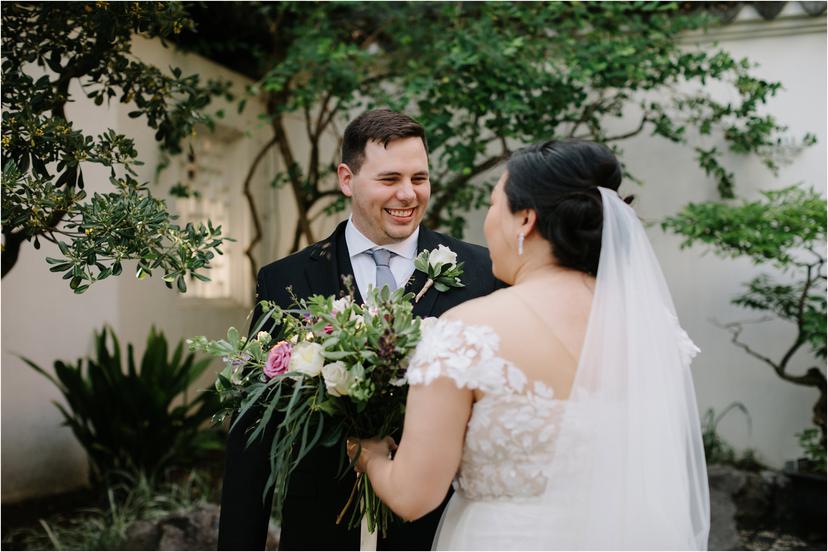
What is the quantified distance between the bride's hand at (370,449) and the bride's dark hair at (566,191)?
0.60m

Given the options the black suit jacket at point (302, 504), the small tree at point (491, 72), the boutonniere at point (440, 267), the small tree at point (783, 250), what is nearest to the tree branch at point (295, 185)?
the small tree at point (491, 72)

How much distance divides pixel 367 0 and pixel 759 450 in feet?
14.5

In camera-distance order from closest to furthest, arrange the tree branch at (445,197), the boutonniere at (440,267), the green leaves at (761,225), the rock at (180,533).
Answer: the boutonniere at (440,267) < the rock at (180,533) < the green leaves at (761,225) < the tree branch at (445,197)

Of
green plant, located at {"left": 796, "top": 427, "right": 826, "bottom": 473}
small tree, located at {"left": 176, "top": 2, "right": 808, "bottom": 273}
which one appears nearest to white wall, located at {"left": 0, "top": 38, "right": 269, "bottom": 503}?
small tree, located at {"left": 176, "top": 2, "right": 808, "bottom": 273}

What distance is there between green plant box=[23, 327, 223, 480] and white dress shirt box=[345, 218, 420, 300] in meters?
3.26

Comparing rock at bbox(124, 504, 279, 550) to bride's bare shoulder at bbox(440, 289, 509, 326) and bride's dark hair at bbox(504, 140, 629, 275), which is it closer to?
bride's bare shoulder at bbox(440, 289, 509, 326)

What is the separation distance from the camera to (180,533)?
15.9 ft

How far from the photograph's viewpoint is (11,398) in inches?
219

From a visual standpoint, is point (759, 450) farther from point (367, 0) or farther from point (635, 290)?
point (635, 290)

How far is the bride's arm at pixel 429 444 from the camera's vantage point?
1771mm

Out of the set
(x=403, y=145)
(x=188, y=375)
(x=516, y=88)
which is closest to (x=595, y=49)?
(x=516, y=88)

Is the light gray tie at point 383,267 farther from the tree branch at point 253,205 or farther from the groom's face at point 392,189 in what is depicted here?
the tree branch at point 253,205

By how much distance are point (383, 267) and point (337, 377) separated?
0.93 m

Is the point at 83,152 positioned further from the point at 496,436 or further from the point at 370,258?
the point at 496,436
